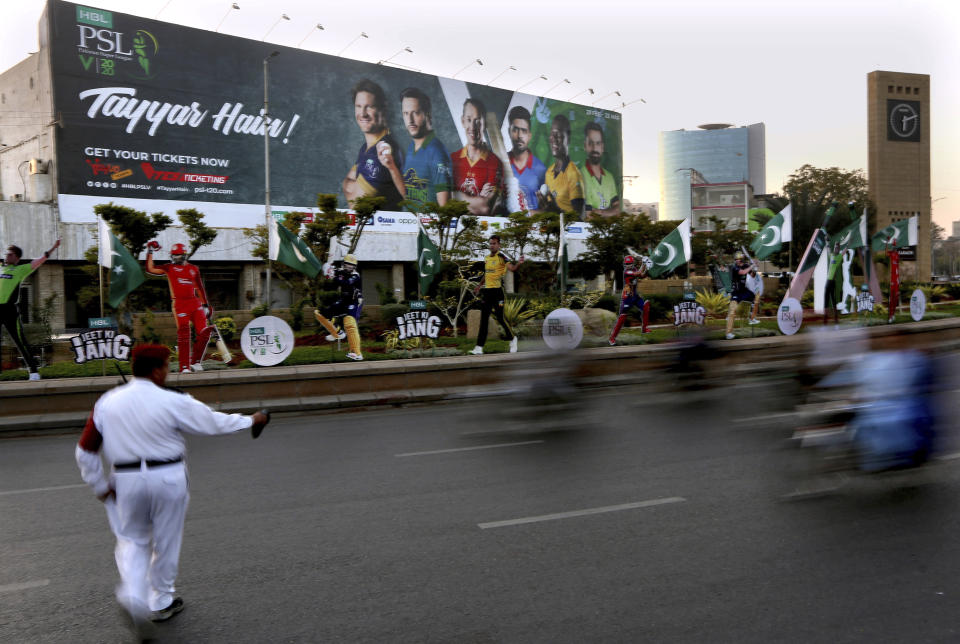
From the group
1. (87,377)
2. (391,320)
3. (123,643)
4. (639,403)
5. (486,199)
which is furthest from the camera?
(486,199)

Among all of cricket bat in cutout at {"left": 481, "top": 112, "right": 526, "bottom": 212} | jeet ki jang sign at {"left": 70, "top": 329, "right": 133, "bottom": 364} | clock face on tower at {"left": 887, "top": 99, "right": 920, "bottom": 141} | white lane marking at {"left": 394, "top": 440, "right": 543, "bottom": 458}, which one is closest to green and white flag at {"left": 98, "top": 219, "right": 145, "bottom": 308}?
jeet ki jang sign at {"left": 70, "top": 329, "right": 133, "bottom": 364}

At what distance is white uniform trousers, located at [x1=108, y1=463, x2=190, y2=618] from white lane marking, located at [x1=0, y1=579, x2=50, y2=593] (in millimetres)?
1153

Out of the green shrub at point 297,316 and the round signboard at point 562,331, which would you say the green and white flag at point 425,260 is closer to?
the green shrub at point 297,316

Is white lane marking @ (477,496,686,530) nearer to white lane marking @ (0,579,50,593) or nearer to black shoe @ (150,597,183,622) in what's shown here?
black shoe @ (150,597,183,622)

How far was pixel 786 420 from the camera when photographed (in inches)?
383

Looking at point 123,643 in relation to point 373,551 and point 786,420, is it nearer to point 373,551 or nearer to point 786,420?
point 373,551

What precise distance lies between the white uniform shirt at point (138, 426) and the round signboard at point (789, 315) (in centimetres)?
1704

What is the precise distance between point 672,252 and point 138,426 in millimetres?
17342

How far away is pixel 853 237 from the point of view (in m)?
21.4

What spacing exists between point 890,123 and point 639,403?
5857cm

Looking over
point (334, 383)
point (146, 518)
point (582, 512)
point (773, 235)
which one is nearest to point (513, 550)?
point (582, 512)

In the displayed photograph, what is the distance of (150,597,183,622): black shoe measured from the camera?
13.9ft

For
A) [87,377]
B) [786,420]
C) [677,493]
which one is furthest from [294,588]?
[87,377]

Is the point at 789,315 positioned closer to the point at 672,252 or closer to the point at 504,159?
the point at 672,252
